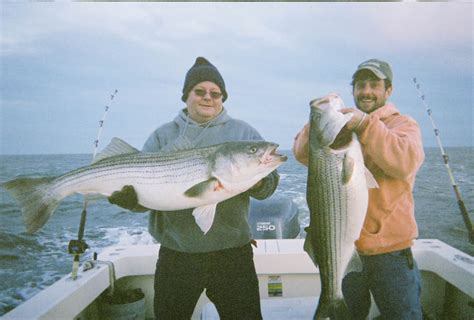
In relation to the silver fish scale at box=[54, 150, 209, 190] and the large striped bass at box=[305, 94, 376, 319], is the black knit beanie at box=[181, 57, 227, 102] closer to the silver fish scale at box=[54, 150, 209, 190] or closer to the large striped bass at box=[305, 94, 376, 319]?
the silver fish scale at box=[54, 150, 209, 190]

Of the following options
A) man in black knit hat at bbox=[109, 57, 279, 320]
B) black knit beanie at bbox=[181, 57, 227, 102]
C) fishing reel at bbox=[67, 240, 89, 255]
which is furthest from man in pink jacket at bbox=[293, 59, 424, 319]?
fishing reel at bbox=[67, 240, 89, 255]

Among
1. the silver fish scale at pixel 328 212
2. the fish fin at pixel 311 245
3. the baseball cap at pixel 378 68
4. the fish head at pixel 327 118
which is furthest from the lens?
the baseball cap at pixel 378 68

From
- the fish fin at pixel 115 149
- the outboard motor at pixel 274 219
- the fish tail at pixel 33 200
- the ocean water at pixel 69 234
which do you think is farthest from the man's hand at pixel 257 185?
the ocean water at pixel 69 234

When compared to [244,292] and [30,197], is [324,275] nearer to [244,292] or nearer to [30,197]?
[244,292]

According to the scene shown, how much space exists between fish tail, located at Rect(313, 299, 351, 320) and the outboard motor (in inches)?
116

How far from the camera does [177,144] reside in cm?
255

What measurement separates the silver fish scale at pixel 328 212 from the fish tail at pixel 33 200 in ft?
5.91

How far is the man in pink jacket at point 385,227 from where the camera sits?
87.1 inches

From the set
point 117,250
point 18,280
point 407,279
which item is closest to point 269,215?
point 117,250

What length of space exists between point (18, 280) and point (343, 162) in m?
7.13

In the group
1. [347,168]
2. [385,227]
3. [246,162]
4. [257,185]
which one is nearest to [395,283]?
[385,227]

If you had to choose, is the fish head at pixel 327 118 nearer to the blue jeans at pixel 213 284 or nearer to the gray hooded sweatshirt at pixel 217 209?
the gray hooded sweatshirt at pixel 217 209

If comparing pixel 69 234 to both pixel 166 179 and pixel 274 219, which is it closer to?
pixel 274 219

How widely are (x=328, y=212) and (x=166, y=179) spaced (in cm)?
111
